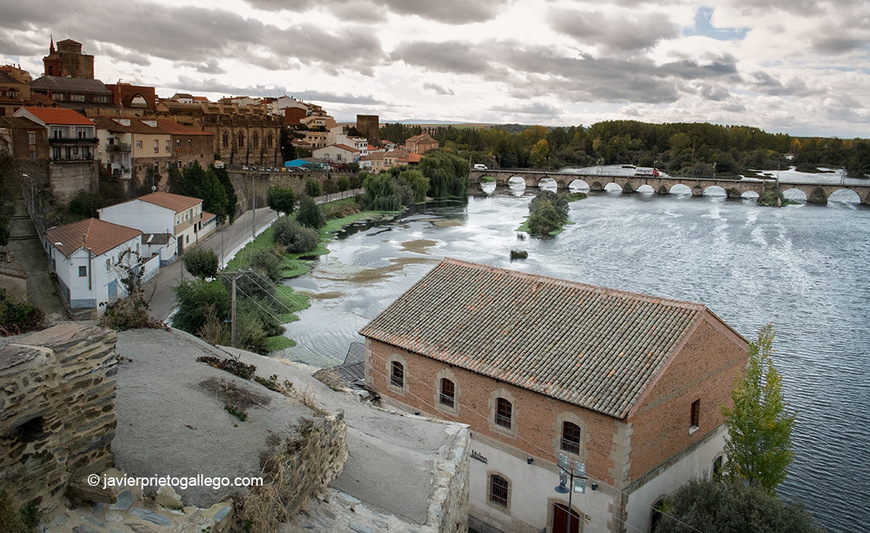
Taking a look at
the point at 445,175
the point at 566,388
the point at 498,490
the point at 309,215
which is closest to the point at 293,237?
the point at 309,215

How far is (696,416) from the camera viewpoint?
1541 centimetres

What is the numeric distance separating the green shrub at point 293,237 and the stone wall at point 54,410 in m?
41.3

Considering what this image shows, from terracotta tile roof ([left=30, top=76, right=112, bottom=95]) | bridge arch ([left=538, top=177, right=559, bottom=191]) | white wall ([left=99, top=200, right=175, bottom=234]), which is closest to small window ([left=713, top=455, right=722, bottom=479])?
white wall ([left=99, top=200, right=175, bottom=234])

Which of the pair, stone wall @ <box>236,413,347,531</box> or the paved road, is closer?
stone wall @ <box>236,413,347,531</box>

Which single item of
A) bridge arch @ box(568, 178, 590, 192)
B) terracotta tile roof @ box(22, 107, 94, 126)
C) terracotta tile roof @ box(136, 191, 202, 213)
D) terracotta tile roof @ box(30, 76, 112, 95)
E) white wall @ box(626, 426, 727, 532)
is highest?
terracotta tile roof @ box(30, 76, 112, 95)

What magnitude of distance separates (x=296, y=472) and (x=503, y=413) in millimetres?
7603

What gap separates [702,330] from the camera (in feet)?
48.9

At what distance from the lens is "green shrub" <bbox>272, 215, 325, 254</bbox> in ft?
159

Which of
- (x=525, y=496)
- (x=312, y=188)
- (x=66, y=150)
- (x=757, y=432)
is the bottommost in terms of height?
(x=525, y=496)

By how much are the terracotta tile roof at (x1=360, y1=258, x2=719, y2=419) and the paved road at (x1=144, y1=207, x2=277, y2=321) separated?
29.1 ft

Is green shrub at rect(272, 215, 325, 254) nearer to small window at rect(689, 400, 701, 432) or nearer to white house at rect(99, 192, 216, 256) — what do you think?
white house at rect(99, 192, 216, 256)

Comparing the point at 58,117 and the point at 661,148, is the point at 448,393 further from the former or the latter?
the point at 661,148

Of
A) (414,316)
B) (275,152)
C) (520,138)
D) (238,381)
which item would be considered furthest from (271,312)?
(520,138)

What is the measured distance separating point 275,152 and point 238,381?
77.4m
